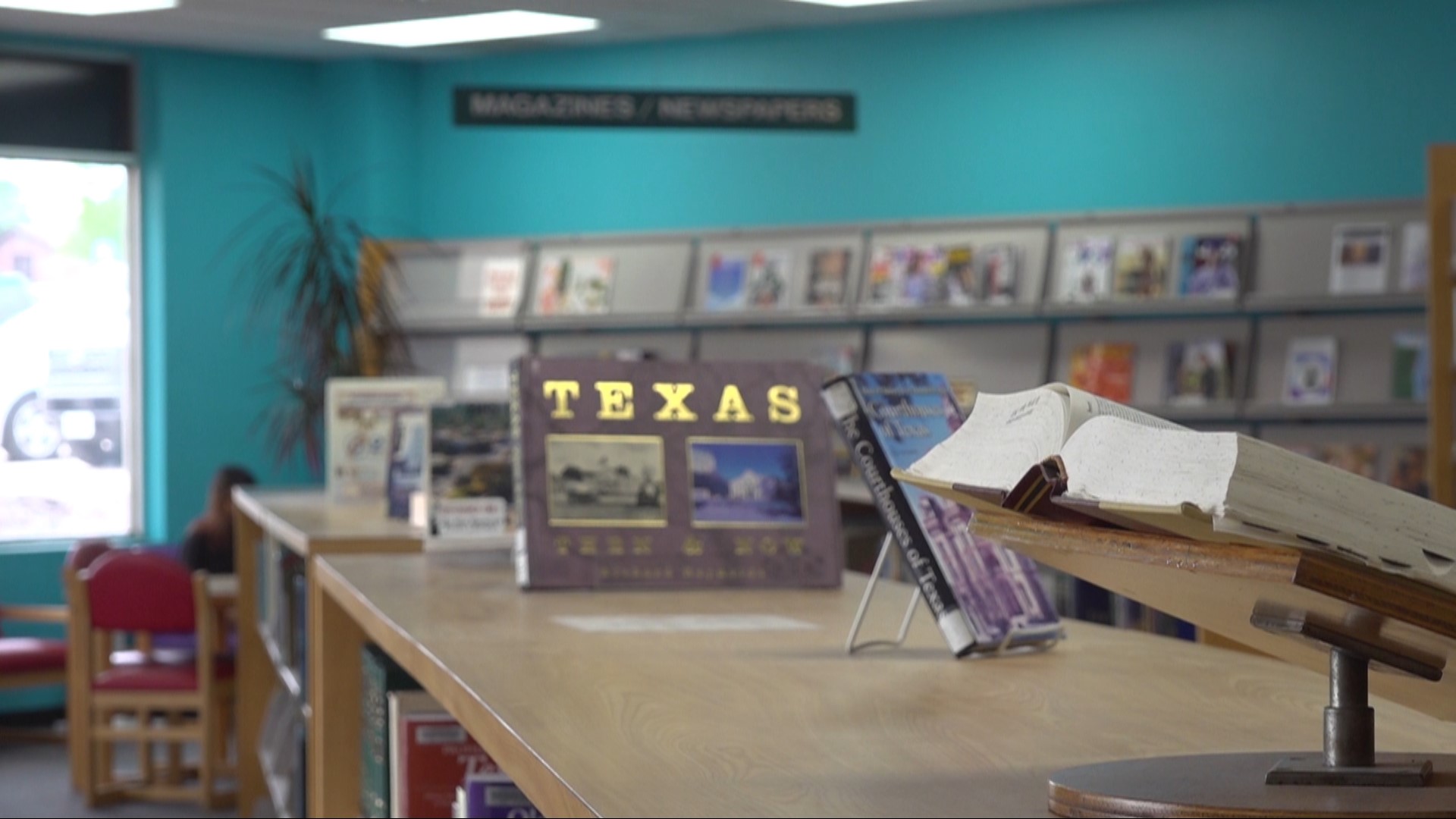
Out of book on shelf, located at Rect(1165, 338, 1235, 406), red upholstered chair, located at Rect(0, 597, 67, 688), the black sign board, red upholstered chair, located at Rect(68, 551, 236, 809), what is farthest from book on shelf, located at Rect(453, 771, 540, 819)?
book on shelf, located at Rect(1165, 338, 1235, 406)

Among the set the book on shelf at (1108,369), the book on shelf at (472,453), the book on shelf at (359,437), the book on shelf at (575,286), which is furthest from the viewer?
the book on shelf at (575,286)

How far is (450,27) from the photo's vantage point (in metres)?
1.70

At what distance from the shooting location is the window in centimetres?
781

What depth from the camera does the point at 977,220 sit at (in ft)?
22.8

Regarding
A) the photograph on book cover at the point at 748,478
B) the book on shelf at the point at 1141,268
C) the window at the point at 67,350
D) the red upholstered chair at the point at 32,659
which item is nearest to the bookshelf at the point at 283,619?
the photograph on book cover at the point at 748,478

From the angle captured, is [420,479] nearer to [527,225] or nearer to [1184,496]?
[1184,496]

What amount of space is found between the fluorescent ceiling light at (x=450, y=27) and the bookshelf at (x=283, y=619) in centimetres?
122

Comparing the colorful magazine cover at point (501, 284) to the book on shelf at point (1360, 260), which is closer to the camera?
the book on shelf at point (1360, 260)

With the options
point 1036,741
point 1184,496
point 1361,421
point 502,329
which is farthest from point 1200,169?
point 1184,496

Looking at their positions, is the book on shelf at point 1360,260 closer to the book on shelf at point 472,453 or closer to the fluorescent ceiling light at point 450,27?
the book on shelf at point 472,453

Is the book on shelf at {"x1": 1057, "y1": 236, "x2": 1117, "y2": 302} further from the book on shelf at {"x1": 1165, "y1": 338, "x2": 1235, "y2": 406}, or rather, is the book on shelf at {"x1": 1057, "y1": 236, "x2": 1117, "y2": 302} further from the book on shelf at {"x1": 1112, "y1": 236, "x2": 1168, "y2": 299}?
the book on shelf at {"x1": 1165, "y1": 338, "x2": 1235, "y2": 406}

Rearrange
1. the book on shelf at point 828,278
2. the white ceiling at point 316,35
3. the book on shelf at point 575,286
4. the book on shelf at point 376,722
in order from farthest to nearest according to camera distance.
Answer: the book on shelf at point 575,286
the book on shelf at point 828,278
the white ceiling at point 316,35
the book on shelf at point 376,722

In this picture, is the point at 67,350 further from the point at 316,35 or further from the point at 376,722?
the point at 376,722

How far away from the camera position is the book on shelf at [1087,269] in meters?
6.68
